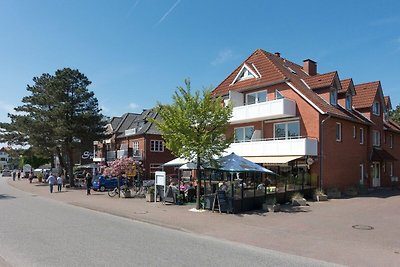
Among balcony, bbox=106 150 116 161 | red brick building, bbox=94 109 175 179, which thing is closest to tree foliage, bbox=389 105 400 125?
red brick building, bbox=94 109 175 179

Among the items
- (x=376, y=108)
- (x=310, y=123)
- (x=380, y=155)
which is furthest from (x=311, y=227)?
(x=376, y=108)

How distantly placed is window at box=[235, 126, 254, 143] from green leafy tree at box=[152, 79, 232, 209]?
41.6 feet

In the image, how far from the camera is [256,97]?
3216 centimetres

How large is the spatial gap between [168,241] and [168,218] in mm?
5172

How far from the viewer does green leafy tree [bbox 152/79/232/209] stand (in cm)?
1889

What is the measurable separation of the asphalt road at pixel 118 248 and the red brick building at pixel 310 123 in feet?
49.8

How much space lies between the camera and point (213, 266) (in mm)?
8258

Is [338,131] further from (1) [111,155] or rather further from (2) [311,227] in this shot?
(1) [111,155]

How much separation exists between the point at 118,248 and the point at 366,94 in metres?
29.7

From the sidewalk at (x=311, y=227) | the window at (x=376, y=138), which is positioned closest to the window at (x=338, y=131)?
the window at (x=376, y=138)

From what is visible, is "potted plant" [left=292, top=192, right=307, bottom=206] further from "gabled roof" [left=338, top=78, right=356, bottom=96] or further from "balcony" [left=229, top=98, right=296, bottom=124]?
"gabled roof" [left=338, top=78, right=356, bottom=96]

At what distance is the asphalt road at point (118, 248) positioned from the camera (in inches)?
335

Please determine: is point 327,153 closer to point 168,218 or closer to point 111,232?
point 168,218

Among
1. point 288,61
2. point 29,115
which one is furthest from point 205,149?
point 29,115
